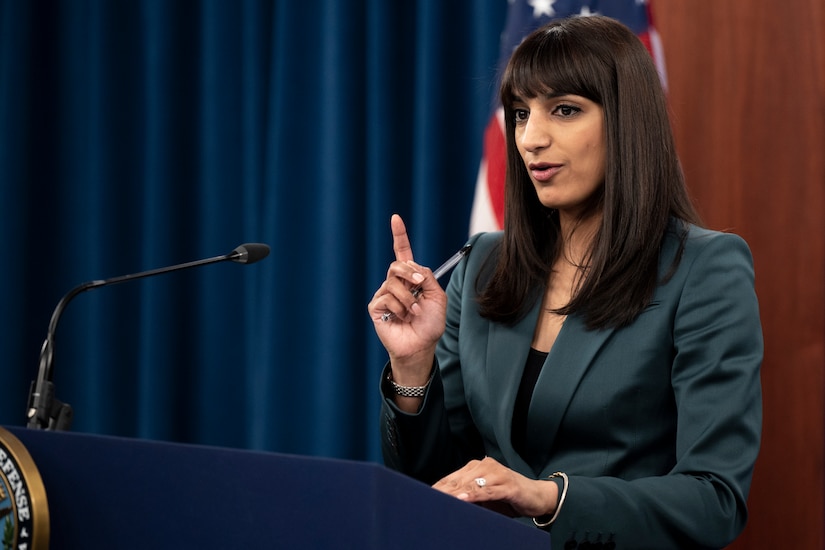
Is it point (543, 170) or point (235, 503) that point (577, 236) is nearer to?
point (543, 170)

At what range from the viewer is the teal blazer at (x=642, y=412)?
51.7 inches

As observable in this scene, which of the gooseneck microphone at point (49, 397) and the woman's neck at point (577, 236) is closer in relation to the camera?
the gooseneck microphone at point (49, 397)

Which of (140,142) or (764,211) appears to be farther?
(140,142)

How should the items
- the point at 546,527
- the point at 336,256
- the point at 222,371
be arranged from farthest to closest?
the point at 222,371 < the point at 336,256 < the point at 546,527

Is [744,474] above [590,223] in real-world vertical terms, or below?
below

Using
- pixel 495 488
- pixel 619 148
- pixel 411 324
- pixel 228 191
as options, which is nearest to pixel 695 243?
pixel 619 148

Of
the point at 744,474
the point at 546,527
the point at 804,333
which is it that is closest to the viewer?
the point at 546,527

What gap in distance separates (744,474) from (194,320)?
2079 millimetres

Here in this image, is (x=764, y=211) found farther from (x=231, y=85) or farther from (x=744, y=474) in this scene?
(x=231, y=85)

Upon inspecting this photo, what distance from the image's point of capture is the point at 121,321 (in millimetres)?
3184

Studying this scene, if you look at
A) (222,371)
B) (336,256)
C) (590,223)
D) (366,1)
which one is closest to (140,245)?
(222,371)

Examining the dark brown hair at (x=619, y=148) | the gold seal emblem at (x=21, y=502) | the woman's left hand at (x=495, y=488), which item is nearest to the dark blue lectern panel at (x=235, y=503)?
the gold seal emblem at (x=21, y=502)

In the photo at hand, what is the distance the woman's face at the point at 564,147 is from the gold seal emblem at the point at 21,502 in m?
0.95

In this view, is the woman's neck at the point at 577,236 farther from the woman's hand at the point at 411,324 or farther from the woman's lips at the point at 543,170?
the woman's hand at the point at 411,324
